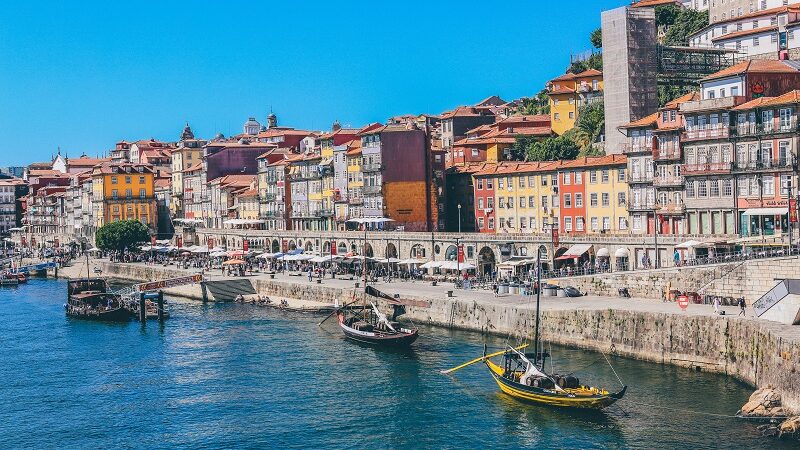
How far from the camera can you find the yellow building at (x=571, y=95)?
120 m

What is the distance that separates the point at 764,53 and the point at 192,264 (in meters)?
69.7

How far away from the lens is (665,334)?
56.4 meters

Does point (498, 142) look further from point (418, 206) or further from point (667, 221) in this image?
point (667, 221)

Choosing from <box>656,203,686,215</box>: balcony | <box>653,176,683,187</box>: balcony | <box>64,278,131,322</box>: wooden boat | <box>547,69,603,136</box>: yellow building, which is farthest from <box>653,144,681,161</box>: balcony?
<box>64,278,131,322</box>: wooden boat

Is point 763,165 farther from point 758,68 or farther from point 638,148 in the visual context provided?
point 638,148

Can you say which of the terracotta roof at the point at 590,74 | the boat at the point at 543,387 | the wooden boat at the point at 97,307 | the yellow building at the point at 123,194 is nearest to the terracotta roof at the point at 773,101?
the boat at the point at 543,387

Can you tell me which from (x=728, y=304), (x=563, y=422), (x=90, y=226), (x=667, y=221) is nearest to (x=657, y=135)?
(x=667, y=221)

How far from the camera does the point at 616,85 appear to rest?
97.3m

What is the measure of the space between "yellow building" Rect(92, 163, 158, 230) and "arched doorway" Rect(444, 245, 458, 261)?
86896mm

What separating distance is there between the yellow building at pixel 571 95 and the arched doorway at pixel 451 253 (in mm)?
34256

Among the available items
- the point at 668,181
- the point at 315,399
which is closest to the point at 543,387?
the point at 315,399

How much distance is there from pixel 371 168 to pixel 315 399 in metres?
61.5

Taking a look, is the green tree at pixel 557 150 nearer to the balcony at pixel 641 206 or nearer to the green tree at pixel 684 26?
the green tree at pixel 684 26

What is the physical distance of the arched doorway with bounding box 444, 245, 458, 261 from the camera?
9381 cm
